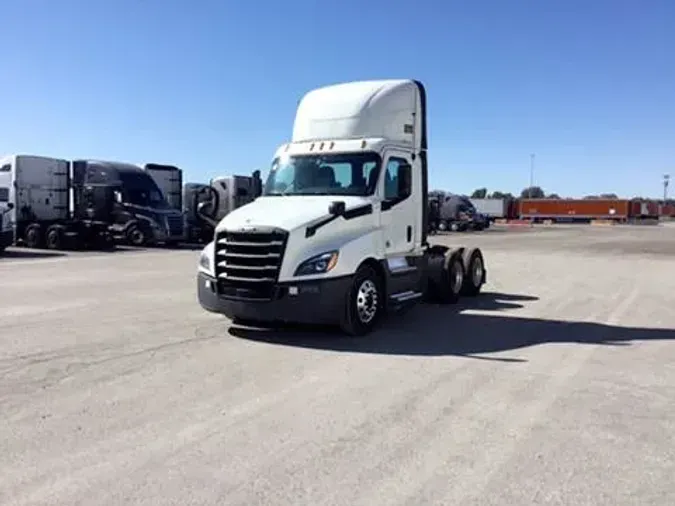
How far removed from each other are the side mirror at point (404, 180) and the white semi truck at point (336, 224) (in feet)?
0.07

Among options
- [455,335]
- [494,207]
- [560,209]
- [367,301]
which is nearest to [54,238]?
[367,301]

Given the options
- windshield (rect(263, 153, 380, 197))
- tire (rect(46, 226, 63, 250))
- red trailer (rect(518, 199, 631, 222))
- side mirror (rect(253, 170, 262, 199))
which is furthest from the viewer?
red trailer (rect(518, 199, 631, 222))

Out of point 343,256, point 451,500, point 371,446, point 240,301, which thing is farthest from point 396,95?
point 451,500

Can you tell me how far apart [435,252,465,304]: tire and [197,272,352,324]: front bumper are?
4.26 metres

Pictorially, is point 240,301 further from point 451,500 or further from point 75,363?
point 451,500

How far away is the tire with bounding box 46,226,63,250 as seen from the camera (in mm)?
27609

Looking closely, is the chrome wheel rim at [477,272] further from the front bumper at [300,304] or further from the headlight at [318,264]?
the headlight at [318,264]

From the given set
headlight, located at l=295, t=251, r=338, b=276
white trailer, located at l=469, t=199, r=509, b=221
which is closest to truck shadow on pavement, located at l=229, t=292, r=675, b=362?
headlight, located at l=295, t=251, r=338, b=276

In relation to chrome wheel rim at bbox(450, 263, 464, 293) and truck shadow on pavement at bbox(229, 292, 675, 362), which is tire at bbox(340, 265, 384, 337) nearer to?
truck shadow on pavement at bbox(229, 292, 675, 362)

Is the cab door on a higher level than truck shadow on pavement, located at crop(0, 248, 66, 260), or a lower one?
higher

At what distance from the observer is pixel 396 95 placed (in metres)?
10.8

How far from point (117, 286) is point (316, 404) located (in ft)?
32.5

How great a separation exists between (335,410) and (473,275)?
28.6 ft

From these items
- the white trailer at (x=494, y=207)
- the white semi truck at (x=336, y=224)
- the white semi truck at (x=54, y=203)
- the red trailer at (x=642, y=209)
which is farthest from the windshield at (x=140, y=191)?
the red trailer at (x=642, y=209)
